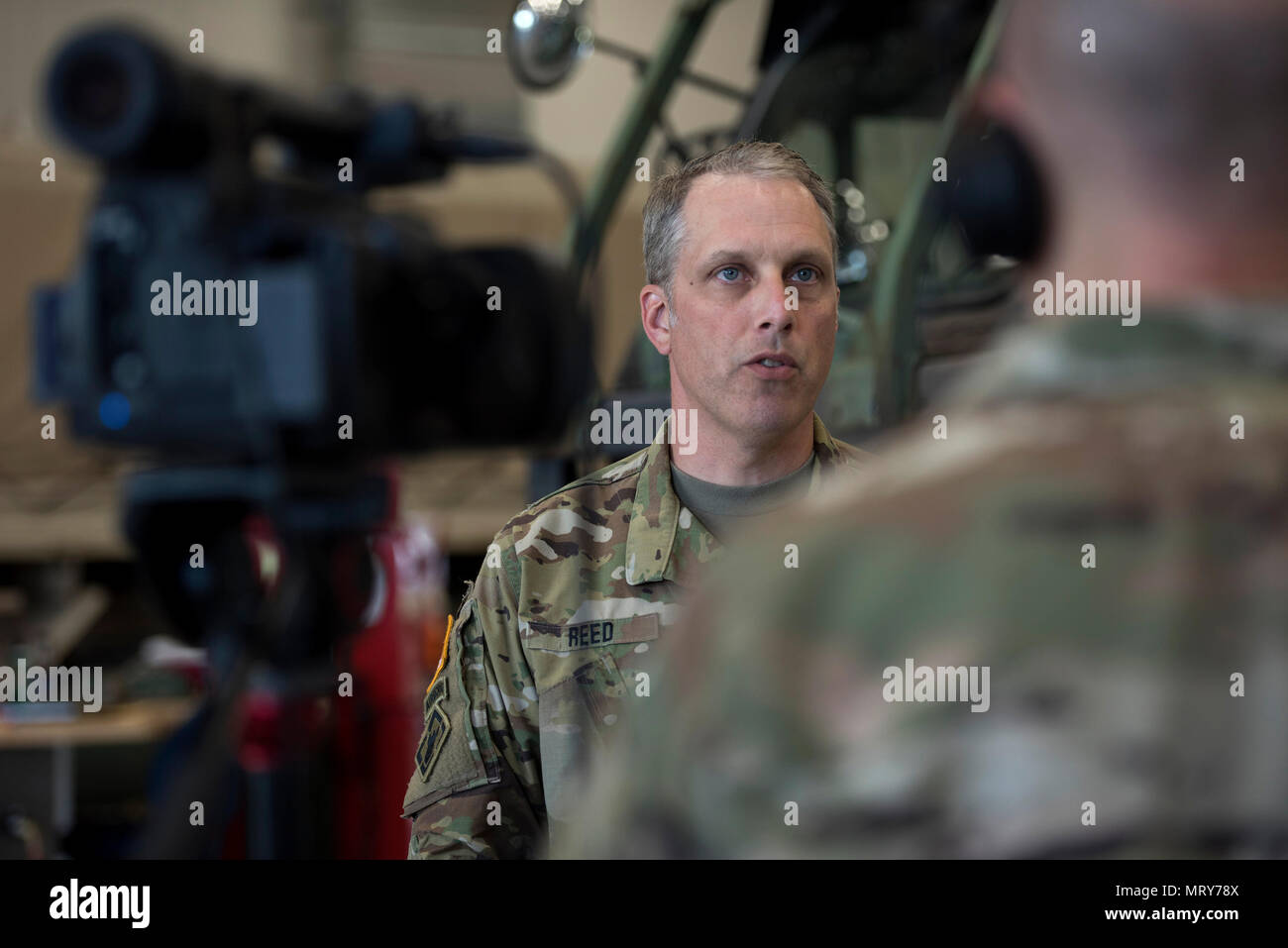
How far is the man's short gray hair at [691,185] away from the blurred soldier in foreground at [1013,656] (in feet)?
2.12

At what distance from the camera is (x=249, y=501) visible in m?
1.40

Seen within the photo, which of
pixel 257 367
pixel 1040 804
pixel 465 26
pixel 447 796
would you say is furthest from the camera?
A: pixel 465 26

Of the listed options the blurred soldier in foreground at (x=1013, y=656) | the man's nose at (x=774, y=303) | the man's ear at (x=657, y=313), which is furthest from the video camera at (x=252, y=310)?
the blurred soldier in foreground at (x=1013, y=656)

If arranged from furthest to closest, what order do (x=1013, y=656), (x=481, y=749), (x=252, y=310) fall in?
(x=252, y=310), (x=481, y=749), (x=1013, y=656)

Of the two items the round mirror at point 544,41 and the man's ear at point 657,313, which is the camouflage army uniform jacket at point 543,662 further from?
the round mirror at point 544,41

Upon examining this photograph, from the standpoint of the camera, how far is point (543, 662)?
101cm

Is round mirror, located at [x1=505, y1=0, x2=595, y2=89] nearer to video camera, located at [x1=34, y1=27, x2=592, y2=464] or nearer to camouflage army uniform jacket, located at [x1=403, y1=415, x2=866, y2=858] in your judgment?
video camera, located at [x1=34, y1=27, x2=592, y2=464]

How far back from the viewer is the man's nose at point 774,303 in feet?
3.27

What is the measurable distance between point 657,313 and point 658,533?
182 mm

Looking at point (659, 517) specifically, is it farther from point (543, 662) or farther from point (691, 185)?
point (691, 185)

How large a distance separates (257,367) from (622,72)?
644 millimetres

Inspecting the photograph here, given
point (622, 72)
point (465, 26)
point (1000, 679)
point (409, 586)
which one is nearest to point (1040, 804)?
point (1000, 679)

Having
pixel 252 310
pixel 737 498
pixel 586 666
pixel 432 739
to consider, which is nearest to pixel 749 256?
pixel 737 498
